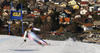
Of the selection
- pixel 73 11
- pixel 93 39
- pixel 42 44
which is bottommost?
pixel 73 11

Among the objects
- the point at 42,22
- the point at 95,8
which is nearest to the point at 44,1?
the point at 95,8

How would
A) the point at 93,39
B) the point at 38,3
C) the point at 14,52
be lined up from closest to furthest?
the point at 14,52, the point at 93,39, the point at 38,3

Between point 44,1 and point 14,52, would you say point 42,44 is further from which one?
point 44,1

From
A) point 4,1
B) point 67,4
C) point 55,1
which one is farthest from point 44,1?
point 4,1

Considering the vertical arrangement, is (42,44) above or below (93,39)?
above

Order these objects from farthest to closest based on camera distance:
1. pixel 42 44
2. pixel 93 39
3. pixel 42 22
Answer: pixel 42 22
pixel 93 39
pixel 42 44

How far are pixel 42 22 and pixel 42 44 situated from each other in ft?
210

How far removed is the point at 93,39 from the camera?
668 inches

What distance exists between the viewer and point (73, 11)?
131 meters

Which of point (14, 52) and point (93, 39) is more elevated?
point (14, 52)

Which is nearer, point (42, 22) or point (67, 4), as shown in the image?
point (42, 22)

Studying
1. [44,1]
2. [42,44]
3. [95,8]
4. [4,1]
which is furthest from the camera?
[44,1]

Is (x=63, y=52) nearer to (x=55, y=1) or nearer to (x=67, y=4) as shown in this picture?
(x=67, y=4)

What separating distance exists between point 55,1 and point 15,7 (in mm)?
46031
